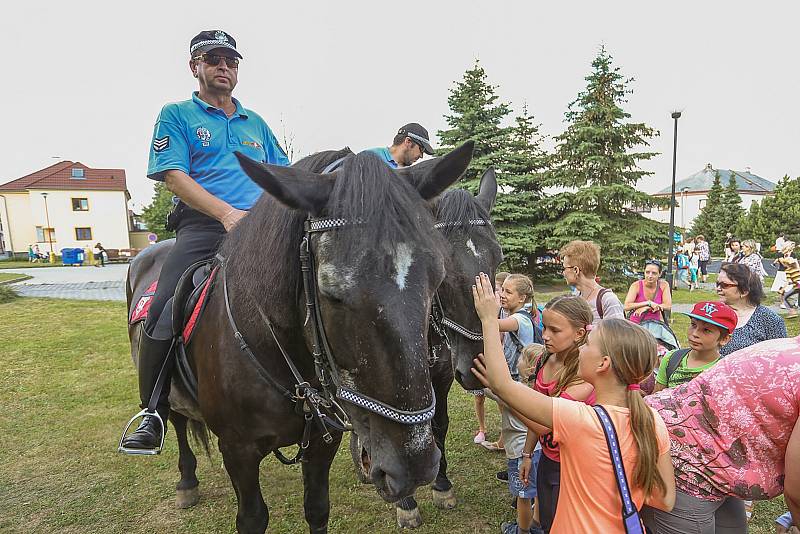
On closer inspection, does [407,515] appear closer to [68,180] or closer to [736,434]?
[736,434]

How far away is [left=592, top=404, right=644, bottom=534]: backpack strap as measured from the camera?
1.78m

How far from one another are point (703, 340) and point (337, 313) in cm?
280

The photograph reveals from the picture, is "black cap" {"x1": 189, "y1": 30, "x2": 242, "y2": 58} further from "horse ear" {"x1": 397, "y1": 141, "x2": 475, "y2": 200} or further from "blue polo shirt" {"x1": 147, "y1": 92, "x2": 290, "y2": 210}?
"horse ear" {"x1": 397, "y1": 141, "x2": 475, "y2": 200}

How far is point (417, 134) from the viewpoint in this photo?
163 inches

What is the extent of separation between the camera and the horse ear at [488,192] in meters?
3.83

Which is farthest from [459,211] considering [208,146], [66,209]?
[66,209]

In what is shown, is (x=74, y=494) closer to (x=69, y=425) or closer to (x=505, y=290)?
(x=69, y=425)

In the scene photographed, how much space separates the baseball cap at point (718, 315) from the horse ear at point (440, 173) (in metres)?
2.13

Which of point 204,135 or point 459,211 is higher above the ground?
point 204,135

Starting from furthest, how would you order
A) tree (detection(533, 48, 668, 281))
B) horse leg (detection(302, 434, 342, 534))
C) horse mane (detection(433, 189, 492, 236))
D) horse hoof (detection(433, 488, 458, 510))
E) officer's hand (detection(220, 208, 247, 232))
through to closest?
→ tree (detection(533, 48, 668, 281)) → horse hoof (detection(433, 488, 458, 510)) → horse mane (detection(433, 189, 492, 236)) → horse leg (detection(302, 434, 342, 534)) → officer's hand (detection(220, 208, 247, 232))

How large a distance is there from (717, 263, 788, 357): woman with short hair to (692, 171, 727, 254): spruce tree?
48.1m

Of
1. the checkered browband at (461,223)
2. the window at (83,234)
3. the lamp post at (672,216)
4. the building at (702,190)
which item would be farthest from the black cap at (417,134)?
the building at (702,190)

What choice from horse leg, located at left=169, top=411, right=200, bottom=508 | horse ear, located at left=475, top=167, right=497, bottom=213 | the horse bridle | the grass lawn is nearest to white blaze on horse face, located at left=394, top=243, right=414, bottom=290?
the horse bridle

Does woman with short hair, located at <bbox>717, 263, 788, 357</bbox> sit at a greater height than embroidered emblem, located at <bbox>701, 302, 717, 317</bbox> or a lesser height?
lesser
